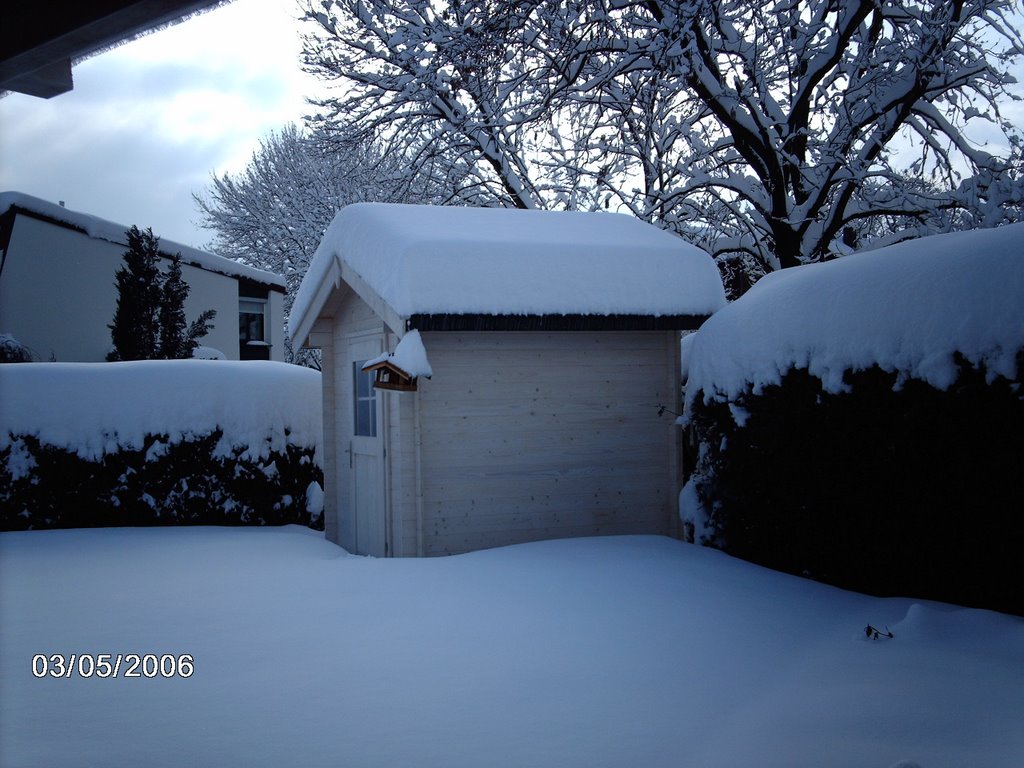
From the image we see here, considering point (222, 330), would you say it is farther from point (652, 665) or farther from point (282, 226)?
point (652, 665)

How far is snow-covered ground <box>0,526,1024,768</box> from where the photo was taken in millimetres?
3301

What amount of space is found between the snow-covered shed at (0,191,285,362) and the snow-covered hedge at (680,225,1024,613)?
1797 centimetres

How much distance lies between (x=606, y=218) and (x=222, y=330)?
17510 mm

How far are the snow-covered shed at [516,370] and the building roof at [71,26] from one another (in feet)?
15.7

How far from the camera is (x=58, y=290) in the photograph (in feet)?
67.8

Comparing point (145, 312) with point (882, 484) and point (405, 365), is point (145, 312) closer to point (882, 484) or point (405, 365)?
point (405, 365)

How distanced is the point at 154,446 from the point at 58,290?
1207 centimetres

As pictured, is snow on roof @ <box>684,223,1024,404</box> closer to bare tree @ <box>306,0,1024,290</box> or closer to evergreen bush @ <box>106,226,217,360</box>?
bare tree @ <box>306,0,1024,290</box>

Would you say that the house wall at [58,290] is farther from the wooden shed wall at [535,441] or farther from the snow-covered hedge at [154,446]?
the wooden shed wall at [535,441]

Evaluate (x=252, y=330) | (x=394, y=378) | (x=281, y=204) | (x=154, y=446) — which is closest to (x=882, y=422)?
(x=394, y=378)

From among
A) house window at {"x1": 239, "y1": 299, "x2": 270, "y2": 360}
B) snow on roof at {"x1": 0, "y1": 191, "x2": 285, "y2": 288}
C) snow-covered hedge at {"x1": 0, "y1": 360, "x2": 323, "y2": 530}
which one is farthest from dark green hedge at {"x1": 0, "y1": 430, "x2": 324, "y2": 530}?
house window at {"x1": 239, "y1": 299, "x2": 270, "y2": 360}

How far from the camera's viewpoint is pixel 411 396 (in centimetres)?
752

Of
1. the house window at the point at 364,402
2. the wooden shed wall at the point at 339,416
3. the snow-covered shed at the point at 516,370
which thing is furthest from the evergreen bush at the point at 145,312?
the snow-covered shed at the point at 516,370
